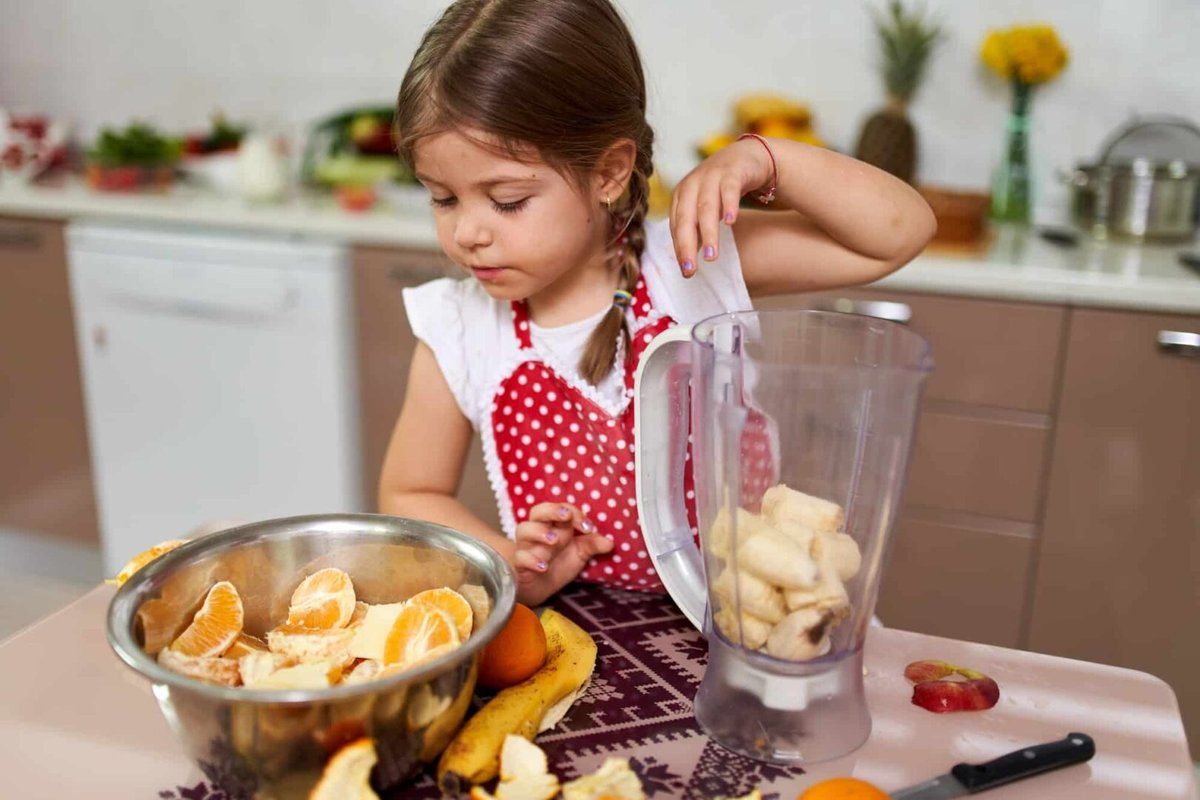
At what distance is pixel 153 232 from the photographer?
2.27 metres

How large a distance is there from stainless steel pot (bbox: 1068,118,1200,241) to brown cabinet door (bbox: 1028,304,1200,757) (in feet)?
1.36

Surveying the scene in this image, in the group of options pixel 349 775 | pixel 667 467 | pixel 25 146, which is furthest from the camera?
pixel 25 146

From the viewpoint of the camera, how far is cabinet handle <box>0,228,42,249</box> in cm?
237

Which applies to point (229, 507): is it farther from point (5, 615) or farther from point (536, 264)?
point (536, 264)

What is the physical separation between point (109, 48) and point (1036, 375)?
7.85ft

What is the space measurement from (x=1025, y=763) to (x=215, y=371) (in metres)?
1.97

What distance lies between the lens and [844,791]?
60 centimetres

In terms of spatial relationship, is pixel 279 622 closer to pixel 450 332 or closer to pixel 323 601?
pixel 323 601

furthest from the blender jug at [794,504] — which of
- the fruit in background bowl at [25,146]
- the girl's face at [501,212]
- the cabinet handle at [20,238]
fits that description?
the fruit in background bowl at [25,146]

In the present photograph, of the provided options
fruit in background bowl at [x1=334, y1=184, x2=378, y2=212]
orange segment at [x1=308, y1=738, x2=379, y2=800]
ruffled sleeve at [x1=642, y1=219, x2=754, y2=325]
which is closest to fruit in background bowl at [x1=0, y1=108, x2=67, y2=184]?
fruit in background bowl at [x1=334, y1=184, x2=378, y2=212]

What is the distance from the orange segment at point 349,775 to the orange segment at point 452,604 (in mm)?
121

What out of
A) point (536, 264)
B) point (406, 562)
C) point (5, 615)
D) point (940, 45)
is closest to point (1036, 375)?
point (940, 45)

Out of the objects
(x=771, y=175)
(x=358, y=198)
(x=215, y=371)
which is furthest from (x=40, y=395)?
(x=771, y=175)

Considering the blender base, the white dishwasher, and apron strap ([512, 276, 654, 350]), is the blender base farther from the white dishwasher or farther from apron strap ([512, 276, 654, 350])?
the white dishwasher
